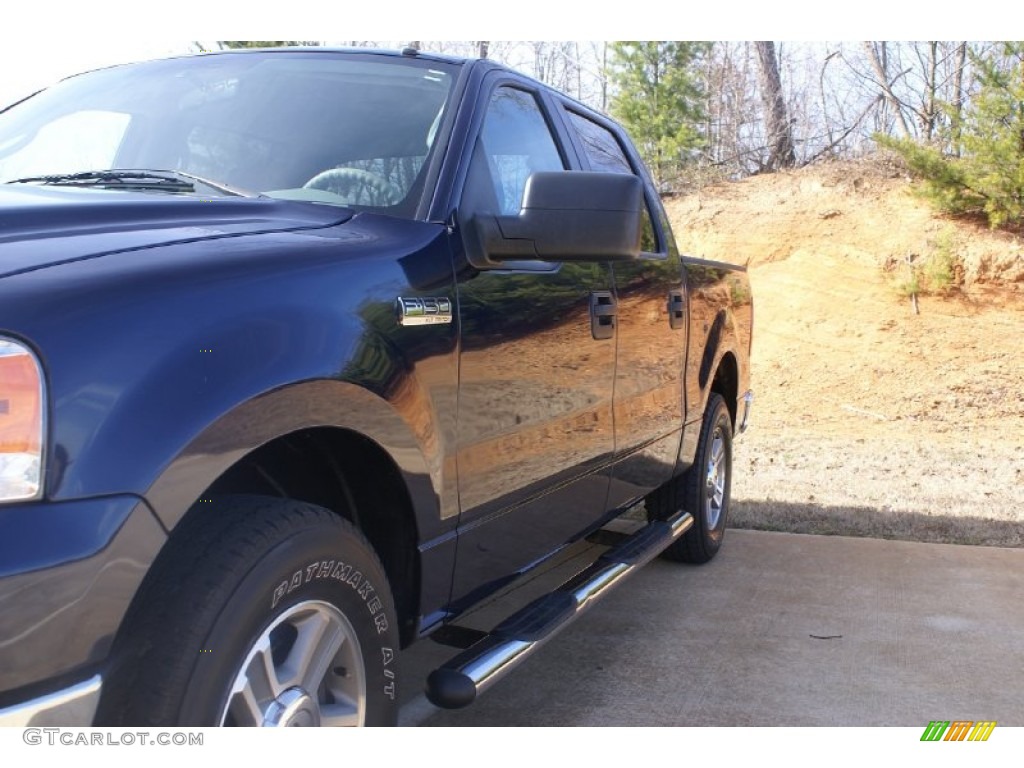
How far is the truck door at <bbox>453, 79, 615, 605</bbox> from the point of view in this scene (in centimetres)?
279

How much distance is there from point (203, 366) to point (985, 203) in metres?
13.5

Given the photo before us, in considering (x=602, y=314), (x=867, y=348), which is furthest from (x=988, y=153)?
(x=602, y=314)

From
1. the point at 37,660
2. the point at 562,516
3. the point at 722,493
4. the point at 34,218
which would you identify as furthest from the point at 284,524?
the point at 722,493

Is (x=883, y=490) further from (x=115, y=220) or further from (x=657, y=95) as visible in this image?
(x=657, y=95)

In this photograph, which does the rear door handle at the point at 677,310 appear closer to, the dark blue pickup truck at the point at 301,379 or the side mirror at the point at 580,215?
the dark blue pickup truck at the point at 301,379

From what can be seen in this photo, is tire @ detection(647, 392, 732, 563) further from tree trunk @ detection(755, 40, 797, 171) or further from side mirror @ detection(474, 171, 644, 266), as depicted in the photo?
tree trunk @ detection(755, 40, 797, 171)

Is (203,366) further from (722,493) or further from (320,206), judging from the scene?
(722,493)

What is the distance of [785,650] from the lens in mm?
4180

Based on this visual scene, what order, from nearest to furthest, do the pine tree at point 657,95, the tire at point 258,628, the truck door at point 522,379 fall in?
the tire at point 258,628
the truck door at point 522,379
the pine tree at point 657,95

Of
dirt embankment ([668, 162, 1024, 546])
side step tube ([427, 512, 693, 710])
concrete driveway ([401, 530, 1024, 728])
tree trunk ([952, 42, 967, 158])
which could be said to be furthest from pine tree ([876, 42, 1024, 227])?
side step tube ([427, 512, 693, 710])

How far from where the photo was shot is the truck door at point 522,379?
2785mm

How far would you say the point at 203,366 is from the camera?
1.87 meters

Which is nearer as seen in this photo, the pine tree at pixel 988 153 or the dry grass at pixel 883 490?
A: the dry grass at pixel 883 490

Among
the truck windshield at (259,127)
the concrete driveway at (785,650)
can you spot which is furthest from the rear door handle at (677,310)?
the truck windshield at (259,127)
